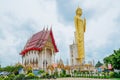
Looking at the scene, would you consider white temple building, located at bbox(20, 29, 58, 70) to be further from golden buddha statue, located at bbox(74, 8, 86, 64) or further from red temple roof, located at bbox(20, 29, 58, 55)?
golden buddha statue, located at bbox(74, 8, 86, 64)

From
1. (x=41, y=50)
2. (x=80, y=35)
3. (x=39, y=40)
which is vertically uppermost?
(x=80, y=35)

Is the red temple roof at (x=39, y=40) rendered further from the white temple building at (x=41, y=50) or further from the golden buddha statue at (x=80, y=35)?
the golden buddha statue at (x=80, y=35)

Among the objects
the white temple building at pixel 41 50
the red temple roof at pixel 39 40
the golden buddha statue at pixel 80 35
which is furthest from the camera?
the golden buddha statue at pixel 80 35

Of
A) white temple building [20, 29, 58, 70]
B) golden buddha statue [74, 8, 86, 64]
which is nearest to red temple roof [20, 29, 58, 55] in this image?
white temple building [20, 29, 58, 70]

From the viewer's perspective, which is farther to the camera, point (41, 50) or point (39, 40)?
point (39, 40)

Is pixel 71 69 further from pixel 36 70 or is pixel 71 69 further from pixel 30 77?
pixel 30 77

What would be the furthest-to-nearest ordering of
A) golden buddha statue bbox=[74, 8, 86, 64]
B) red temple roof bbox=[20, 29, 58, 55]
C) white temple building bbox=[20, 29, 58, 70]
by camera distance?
golden buddha statue bbox=[74, 8, 86, 64], white temple building bbox=[20, 29, 58, 70], red temple roof bbox=[20, 29, 58, 55]

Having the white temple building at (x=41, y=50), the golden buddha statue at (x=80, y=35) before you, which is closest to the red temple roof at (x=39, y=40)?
the white temple building at (x=41, y=50)

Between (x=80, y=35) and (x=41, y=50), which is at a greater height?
(x=80, y=35)

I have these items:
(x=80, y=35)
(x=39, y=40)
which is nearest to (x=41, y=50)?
(x=39, y=40)

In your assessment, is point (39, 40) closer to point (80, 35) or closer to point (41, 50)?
point (41, 50)

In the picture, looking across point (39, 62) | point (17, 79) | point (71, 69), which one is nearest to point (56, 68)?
point (71, 69)

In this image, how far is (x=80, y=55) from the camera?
41.4m

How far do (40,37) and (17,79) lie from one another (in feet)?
52.2
